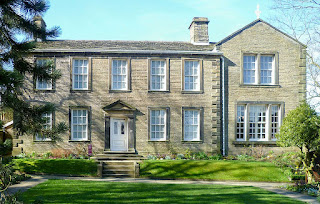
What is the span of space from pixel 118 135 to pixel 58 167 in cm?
503

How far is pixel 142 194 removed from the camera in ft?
38.2

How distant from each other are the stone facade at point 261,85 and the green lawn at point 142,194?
28.5 feet

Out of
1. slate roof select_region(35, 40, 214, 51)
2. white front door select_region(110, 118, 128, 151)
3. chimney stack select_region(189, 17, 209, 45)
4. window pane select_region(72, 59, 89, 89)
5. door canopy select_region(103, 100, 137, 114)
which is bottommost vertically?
white front door select_region(110, 118, 128, 151)

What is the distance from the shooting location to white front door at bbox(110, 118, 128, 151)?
20953 millimetres

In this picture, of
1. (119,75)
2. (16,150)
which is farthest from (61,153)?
(119,75)

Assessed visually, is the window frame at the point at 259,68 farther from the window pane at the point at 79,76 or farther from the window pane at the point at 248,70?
the window pane at the point at 79,76

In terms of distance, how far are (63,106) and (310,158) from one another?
568 inches

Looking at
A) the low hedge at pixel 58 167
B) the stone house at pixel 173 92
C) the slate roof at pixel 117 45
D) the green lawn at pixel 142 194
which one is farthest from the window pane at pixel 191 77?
the green lawn at pixel 142 194

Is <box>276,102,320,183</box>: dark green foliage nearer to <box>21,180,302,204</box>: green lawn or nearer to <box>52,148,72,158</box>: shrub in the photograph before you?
<box>21,180,302,204</box>: green lawn

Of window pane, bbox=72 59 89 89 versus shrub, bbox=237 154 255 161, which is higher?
window pane, bbox=72 59 89 89

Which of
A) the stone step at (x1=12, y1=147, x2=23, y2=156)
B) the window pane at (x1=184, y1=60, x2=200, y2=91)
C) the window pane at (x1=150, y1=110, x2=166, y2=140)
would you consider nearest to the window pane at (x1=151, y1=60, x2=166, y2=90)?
the window pane at (x1=184, y1=60, x2=200, y2=91)

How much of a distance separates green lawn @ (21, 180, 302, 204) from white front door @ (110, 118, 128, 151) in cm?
713

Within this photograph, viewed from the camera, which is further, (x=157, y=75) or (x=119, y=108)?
(x=157, y=75)

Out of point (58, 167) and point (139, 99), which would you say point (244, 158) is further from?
point (58, 167)
